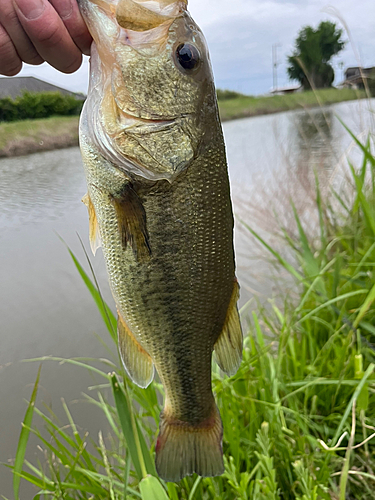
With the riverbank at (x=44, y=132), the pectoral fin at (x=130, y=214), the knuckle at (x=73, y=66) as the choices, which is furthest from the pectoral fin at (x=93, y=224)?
the riverbank at (x=44, y=132)

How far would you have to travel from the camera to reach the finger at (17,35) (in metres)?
0.94

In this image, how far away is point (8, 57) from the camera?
3.39ft

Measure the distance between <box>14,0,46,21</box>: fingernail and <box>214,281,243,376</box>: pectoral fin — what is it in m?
0.93

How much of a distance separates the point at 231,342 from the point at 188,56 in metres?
0.89

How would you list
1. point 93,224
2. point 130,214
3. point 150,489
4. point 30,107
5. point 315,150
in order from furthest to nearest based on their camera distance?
point 315,150
point 30,107
point 93,224
point 130,214
point 150,489

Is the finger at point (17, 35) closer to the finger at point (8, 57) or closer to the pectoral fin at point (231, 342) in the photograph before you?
the finger at point (8, 57)

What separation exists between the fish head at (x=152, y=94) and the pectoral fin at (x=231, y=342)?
46 centimetres

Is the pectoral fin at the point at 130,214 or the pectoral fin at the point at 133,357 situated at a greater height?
the pectoral fin at the point at 130,214

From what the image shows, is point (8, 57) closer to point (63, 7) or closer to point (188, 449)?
point (63, 7)

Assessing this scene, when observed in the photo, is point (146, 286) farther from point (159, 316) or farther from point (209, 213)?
point (209, 213)

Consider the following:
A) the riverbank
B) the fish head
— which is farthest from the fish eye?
the riverbank

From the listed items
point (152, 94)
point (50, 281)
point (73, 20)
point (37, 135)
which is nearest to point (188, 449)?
point (152, 94)

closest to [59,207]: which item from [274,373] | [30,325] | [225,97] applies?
[30,325]

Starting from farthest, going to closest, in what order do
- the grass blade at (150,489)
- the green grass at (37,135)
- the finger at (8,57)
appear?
the green grass at (37,135)
the finger at (8,57)
the grass blade at (150,489)
